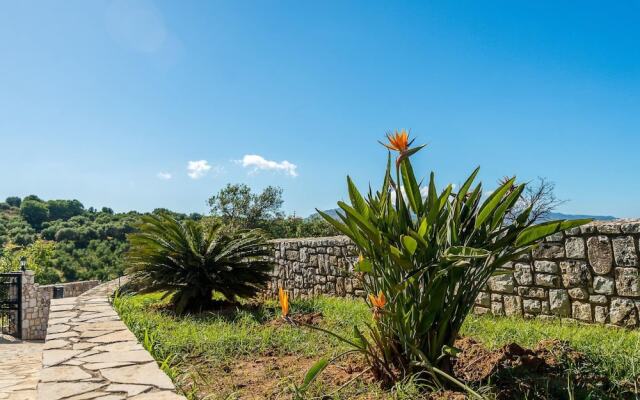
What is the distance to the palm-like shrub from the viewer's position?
5719mm

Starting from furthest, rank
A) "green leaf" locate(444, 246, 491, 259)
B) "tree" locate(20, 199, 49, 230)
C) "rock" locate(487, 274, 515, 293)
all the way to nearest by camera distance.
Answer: "tree" locate(20, 199, 49, 230)
"rock" locate(487, 274, 515, 293)
"green leaf" locate(444, 246, 491, 259)

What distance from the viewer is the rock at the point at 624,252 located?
399 cm

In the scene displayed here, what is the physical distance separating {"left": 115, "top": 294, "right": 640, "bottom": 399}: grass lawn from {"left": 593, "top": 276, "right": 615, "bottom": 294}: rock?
33cm

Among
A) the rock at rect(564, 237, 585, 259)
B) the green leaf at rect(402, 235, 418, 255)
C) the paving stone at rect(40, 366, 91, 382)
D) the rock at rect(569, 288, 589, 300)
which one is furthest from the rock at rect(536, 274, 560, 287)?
the paving stone at rect(40, 366, 91, 382)

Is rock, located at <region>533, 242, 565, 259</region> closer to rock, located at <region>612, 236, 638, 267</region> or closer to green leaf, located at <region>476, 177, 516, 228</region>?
rock, located at <region>612, 236, 638, 267</region>

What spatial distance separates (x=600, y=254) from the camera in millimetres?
4188

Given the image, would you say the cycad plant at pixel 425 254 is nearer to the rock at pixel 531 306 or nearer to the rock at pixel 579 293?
the rock at pixel 579 293

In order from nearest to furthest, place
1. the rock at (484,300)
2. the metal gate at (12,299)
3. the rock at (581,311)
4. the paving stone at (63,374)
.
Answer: the paving stone at (63,374)
the rock at (581,311)
the rock at (484,300)
the metal gate at (12,299)

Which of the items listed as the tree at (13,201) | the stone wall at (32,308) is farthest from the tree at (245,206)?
the tree at (13,201)

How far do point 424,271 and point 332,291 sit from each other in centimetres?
497

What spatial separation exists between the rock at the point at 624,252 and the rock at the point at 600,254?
0.16 ft

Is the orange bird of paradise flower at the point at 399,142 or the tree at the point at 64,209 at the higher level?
the tree at the point at 64,209

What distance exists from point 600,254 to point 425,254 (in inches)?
108

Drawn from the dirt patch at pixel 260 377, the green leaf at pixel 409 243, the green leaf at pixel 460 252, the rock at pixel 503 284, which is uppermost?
the green leaf at pixel 409 243
